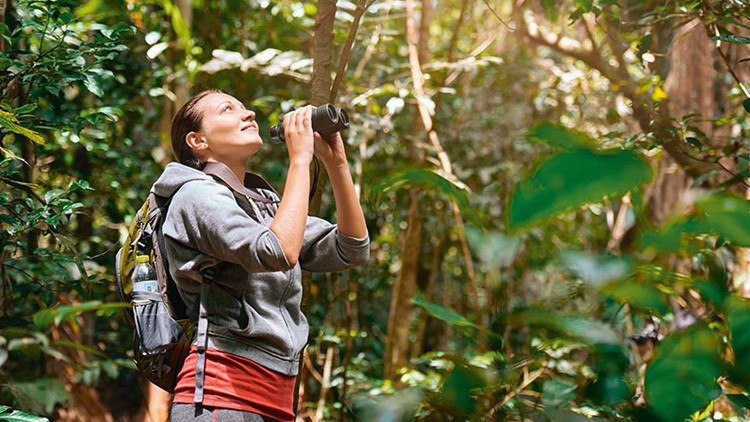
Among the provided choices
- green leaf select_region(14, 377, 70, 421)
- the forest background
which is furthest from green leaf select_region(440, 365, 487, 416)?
green leaf select_region(14, 377, 70, 421)

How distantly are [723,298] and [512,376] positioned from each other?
0.20 meters

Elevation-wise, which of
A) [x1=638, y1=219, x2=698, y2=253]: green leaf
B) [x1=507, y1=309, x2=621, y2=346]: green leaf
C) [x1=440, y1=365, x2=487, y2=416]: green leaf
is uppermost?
[x1=638, y1=219, x2=698, y2=253]: green leaf

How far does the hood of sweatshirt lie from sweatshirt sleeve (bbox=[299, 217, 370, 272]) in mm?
304

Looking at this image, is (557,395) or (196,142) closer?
(557,395)

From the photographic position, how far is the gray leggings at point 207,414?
1546 millimetres

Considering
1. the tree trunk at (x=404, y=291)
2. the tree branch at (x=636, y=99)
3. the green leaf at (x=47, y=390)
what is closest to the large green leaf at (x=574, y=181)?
the green leaf at (x=47, y=390)

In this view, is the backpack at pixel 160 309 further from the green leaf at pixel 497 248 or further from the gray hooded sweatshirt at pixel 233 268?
the green leaf at pixel 497 248

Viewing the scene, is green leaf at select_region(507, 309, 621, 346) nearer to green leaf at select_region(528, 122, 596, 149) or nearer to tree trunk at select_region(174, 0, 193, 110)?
green leaf at select_region(528, 122, 596, 149)

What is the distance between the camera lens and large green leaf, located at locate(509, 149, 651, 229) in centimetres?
43

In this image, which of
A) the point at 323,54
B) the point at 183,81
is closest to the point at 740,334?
the point at 323,54

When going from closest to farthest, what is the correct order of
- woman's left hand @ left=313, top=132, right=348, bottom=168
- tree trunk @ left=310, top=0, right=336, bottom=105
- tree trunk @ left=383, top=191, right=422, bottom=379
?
woman's left hand @ left=313, top=132, right=348, bottom=168 < tree trunk @ left=310, top=0, right=336, bottom=105 < tree trunk @ left=383, top=191, right=422, bottom=379

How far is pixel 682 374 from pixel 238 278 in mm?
1203

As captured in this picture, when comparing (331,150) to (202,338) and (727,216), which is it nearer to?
(202,338)

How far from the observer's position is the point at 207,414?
1549 millimetres
